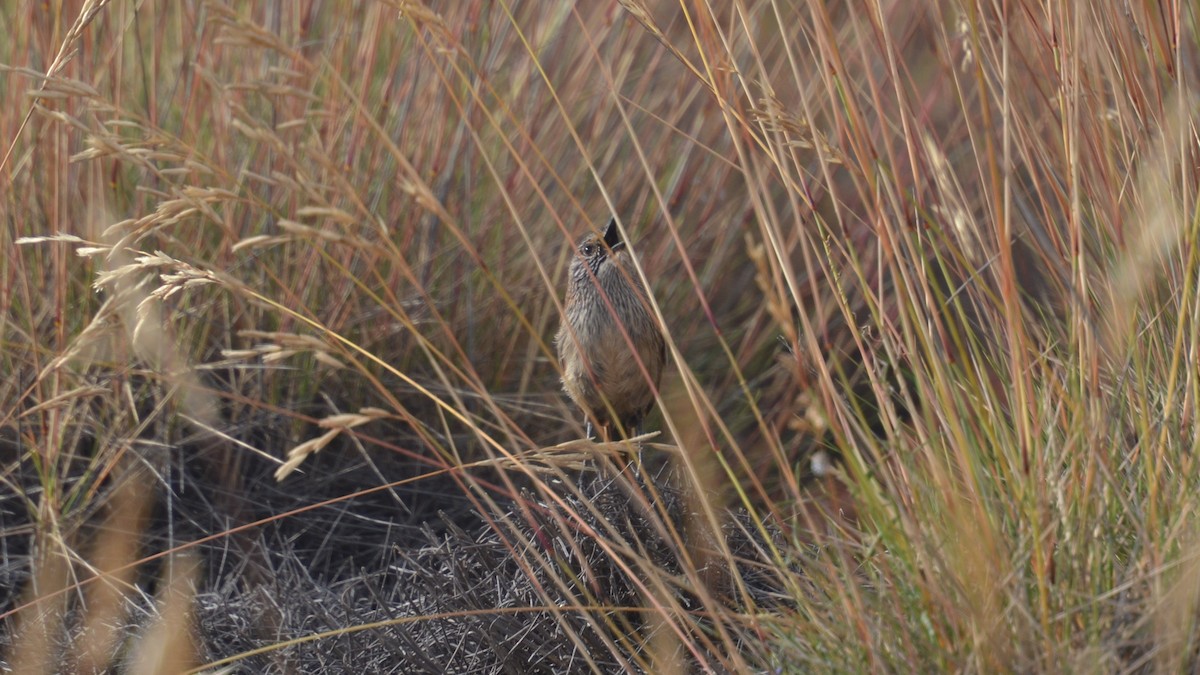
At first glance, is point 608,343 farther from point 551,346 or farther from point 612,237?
point 551,346

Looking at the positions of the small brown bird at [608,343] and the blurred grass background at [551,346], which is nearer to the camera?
the blurred grass background at [551,346]

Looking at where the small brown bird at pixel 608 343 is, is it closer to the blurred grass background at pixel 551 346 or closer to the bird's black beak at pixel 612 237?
the bird's black beak at pixel 612 237

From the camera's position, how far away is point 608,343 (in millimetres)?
3459

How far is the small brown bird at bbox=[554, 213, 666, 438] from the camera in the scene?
3.40 metres

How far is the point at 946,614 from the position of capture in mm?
1712

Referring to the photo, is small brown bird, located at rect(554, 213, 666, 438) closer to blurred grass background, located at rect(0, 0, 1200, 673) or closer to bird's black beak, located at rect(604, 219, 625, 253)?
bird's black beak, located at rect(604, 219, 625, 253)

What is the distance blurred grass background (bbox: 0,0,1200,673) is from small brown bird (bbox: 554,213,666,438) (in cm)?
14

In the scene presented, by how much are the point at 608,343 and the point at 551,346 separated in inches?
19.5

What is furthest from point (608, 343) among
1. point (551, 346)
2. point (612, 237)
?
point (551, 346)

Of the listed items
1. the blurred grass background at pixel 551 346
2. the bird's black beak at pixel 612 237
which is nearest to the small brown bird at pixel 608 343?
the bird's black beak at pixel 612 237

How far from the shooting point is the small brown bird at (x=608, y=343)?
340cm

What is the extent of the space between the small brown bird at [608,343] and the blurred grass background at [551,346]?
0.45 ft

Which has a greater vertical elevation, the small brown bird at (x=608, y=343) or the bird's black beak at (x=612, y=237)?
the bird's black beak at (x=612, y=237)

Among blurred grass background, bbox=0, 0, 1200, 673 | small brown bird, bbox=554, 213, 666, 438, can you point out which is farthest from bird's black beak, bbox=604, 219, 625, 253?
blurred grass background, bbox=0, 0, 1200, 673
